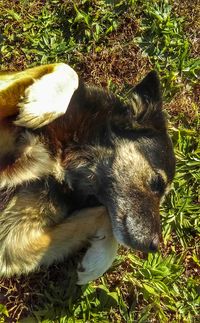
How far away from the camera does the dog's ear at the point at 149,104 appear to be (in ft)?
12.0

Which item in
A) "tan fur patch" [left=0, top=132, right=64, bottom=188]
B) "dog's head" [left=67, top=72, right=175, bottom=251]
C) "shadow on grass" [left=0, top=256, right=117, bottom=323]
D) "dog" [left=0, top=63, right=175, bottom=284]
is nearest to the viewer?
"tan fur patch" [left=0, top=132, right=64, bottom=188]

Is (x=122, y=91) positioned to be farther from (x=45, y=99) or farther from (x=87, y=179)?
(x=45, y=99)

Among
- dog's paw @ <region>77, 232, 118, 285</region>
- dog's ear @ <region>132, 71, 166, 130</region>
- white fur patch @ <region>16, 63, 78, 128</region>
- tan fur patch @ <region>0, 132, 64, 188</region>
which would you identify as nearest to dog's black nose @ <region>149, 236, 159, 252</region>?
dog's paw @ <region>77, 232, 118, 285</region>

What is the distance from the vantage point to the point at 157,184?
363 centimetres

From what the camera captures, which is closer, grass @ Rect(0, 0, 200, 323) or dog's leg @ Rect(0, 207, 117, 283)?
dog's leg @ Rect(0, 207, 117, 283)

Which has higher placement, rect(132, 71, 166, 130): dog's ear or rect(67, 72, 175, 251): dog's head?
rect(132, 71, 166, 130): dog's ear

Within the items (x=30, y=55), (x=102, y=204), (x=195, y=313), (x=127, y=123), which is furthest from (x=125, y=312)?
(x=30, y=55)

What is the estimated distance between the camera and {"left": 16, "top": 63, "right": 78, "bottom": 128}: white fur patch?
2.97m

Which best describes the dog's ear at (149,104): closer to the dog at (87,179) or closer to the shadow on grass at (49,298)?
the dog at (87,179)

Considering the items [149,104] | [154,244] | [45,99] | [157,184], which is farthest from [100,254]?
[45,99]

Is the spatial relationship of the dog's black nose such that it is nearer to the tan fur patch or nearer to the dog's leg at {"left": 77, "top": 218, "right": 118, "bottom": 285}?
the dog's leg at {"left": 77, "top": 218, "right": 118, "bottom": 285}

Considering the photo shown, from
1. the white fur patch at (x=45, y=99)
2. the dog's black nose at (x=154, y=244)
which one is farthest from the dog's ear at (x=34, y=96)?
the dog's black nose at (x=154, y=244)

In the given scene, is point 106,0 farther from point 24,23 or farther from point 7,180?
point 7,180

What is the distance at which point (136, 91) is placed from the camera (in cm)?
377
